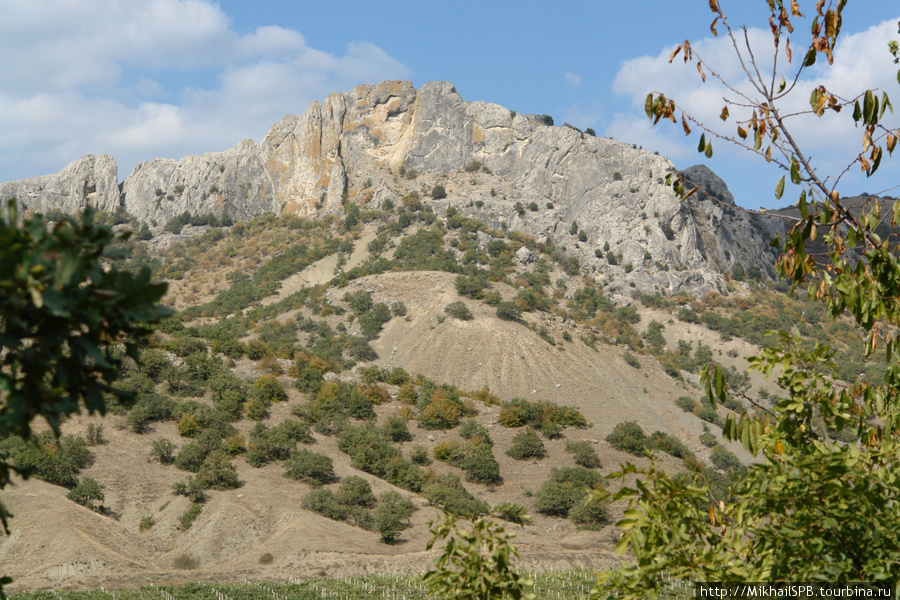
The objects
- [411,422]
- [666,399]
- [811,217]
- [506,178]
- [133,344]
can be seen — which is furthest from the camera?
[506,178]

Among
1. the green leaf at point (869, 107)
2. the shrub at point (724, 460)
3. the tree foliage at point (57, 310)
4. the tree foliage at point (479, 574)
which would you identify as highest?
the green leaf at point (869, 107)

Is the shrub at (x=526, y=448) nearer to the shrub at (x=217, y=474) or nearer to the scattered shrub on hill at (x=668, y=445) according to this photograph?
the scattered shrub on hill at (x=668, y=445)

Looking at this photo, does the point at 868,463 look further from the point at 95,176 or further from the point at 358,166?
the point at 95,176

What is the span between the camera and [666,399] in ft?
203

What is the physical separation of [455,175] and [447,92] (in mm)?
18169

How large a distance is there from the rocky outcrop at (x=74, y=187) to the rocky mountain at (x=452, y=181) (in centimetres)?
26

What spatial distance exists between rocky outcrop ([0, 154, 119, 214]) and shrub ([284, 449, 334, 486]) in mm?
101085

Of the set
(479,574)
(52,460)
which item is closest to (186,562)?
(52,460)

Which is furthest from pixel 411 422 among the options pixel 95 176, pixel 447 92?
pixel 95 176

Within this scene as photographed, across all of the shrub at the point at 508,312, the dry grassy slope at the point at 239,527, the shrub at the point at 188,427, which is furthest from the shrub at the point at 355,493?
the shrub at the point at 508,312

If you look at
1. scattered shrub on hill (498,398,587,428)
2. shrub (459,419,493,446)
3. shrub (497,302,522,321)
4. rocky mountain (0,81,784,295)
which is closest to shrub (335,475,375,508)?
shrub (459,419,493,446)

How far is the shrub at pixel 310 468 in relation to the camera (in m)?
35.0

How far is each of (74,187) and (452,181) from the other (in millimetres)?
71416

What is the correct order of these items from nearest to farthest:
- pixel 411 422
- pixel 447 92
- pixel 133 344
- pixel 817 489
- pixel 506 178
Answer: pixel 133 344 < pixel 817 489 < pixel 411 422 < pixel 506 178 < pixel 447 92
